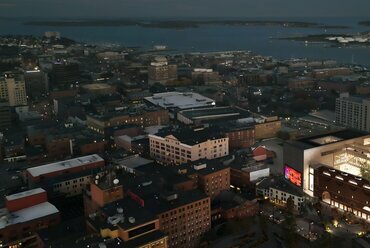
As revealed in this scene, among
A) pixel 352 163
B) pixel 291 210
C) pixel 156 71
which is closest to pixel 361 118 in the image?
pixel 352 163

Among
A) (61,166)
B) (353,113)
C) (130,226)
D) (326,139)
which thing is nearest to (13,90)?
(61,166)

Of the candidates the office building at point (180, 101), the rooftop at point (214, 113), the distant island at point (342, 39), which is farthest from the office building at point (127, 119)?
the distant island at point (342, 39)

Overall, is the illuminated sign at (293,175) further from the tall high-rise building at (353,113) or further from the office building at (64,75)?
the office building at (64,75)

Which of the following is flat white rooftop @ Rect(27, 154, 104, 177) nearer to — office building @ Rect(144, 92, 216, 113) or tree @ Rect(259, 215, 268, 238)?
tree @ Rect(259, 215, 268, 238)

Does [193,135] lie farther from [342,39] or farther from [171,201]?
[342,39]

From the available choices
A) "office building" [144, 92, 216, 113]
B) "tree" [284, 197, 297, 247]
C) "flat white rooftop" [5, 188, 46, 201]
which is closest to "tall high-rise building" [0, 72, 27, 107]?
"office building" [144, 92, 216, 113]

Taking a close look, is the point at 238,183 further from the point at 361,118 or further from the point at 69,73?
the point at 69,73
